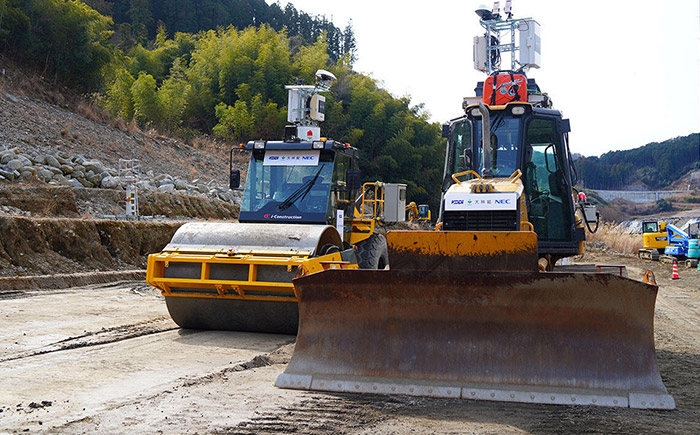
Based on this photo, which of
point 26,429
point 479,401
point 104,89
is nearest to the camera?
point 26,429

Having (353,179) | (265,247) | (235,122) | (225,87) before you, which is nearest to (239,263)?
(265,247)

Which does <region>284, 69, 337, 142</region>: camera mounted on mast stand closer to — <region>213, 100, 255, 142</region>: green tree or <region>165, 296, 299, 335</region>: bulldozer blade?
<region>165, 296, 299, 335</region>: bulldozer blade

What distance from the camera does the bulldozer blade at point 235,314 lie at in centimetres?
730

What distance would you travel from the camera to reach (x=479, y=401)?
488 centimetres

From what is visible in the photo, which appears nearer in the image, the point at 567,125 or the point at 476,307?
the point at 476,307

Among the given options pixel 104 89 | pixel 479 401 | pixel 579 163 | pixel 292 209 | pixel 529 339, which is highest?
pixel 104 89

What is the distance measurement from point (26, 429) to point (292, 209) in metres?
5.40

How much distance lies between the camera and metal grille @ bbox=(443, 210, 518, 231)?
627 centimetres

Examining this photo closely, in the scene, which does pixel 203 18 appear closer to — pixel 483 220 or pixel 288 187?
pixel 288 187

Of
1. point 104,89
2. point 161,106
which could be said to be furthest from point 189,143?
point 104,89

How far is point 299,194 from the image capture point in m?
9.22

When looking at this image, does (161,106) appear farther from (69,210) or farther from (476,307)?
(476,307)

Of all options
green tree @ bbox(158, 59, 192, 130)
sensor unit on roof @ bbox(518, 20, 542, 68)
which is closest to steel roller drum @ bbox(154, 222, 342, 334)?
sensor unit on roof @ bbox(518, 20, 542, 68)

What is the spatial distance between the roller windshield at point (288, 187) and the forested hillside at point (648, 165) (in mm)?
75489
